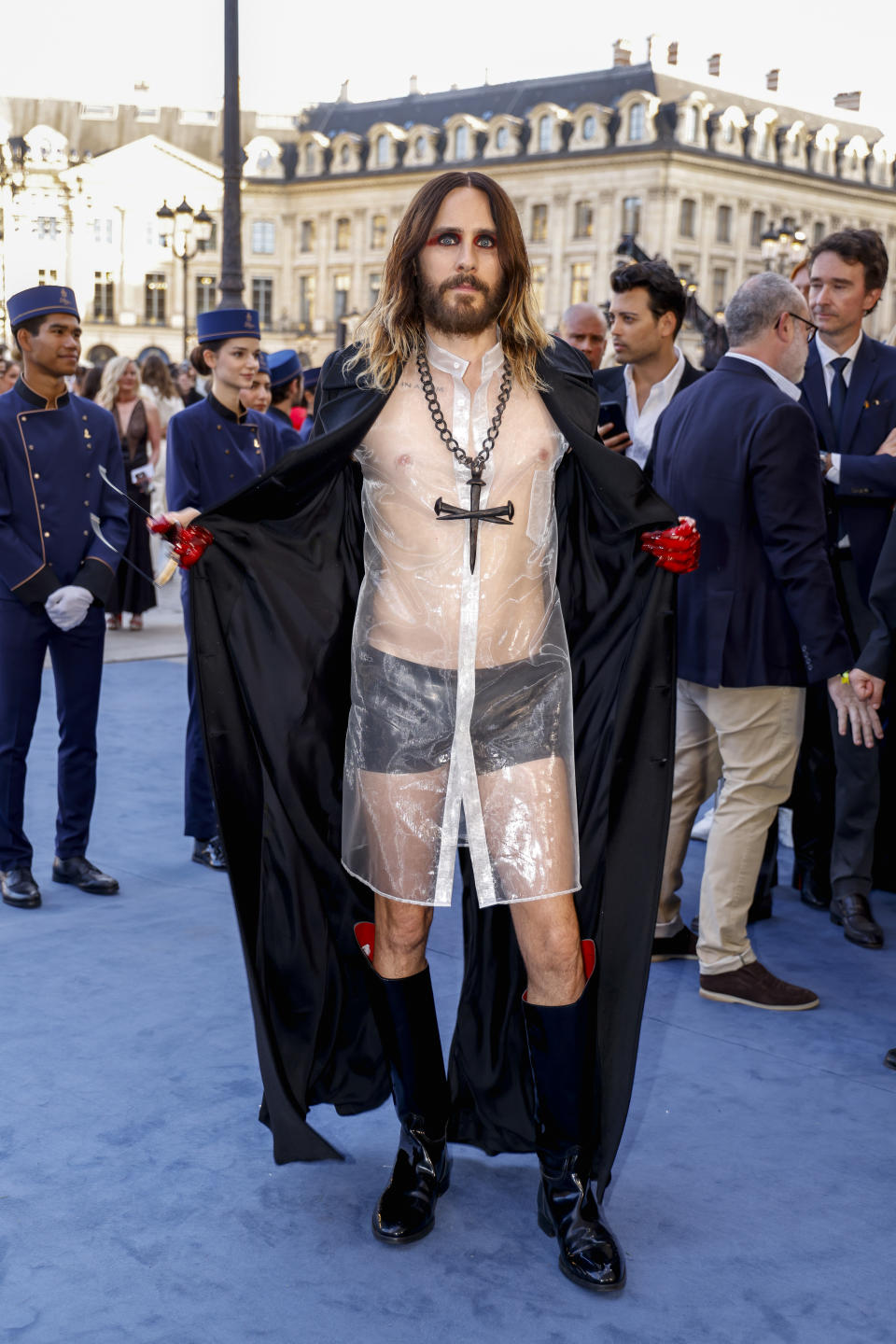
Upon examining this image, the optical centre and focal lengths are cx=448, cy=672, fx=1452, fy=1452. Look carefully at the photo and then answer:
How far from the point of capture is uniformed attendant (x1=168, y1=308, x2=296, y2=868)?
5621 mm

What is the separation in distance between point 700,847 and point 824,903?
2.73ft

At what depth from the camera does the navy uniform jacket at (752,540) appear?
4230mm

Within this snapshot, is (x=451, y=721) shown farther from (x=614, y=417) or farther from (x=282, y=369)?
(x=282, y=369)

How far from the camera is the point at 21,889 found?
17.0 ft

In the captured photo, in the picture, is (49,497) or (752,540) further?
(49,497)

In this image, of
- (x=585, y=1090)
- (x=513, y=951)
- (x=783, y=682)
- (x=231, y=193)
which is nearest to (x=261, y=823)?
(x=513, y=951)

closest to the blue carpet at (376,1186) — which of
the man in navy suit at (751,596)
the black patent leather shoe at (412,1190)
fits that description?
the black patent leather shoe at (412,1190)

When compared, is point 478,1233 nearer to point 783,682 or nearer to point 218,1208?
point 218,1208

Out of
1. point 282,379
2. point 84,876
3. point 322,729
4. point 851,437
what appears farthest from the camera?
point 282,379

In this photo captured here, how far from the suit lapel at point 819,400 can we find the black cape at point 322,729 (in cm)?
240

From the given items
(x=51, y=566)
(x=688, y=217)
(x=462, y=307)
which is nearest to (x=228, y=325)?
(x=51, y=566)

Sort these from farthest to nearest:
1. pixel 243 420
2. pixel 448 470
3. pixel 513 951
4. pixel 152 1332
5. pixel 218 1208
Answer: pixel 243 420 < pixel 513 951 < pixel 218 1208 < pixel 448 470 < pixel 152 1332

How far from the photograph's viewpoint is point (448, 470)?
2.93 m

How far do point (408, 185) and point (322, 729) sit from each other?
228 ft
